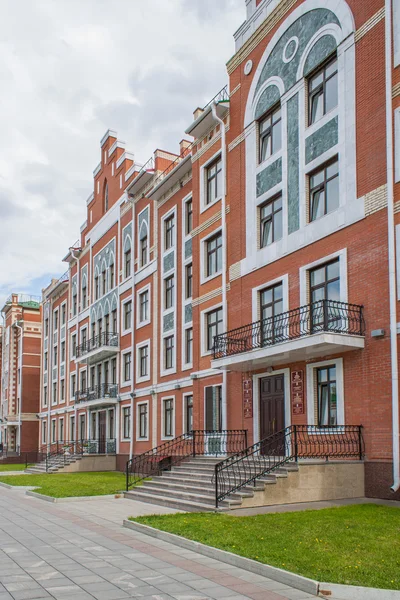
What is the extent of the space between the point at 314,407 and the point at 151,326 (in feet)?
43.0

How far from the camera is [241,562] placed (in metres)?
8.68

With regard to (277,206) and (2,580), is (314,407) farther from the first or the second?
(2,580)

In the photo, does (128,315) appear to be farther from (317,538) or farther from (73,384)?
(317,538)

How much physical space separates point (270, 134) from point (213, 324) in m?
6.71

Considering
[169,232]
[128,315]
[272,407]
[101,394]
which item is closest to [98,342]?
[101,394]

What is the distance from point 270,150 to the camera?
19.9 meters

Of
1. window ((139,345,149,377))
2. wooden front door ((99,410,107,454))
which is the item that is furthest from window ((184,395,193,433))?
wooden front door ((99,410,107,454))

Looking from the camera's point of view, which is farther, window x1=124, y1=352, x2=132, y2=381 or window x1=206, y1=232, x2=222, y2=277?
window x1=124, y1=352, x2=132, y2=381

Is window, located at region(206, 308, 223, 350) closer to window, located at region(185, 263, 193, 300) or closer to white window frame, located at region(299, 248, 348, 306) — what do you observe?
window, located at region(185, 263, 193, 300)

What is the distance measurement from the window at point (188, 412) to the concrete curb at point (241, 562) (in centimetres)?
1283

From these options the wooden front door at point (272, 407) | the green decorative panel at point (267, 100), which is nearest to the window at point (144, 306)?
the wooden front door at point (272, 407)

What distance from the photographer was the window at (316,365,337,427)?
16109mm

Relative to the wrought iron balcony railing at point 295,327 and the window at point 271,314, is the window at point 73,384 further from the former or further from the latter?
the window at point 271,314

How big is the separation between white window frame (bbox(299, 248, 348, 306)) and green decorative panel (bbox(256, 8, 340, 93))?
5549 millimetres
